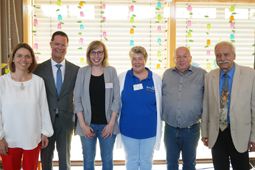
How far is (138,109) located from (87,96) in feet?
2.01

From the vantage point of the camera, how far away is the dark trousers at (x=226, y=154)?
2.46 m

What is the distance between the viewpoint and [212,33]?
4.30m

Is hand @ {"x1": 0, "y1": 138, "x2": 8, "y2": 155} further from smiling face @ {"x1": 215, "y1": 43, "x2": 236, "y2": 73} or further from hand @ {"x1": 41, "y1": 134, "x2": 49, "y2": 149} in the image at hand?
smiling face @ {"x1": 215, "y1": 43, "x2": 236, "y2": 73}

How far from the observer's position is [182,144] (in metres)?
2.82

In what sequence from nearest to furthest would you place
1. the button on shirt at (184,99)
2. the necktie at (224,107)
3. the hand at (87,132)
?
1. the necktie at (224,107)
2. the hand at (87,132)
3. the button on shirt at (184,99)

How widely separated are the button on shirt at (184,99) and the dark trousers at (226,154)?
0.37 m

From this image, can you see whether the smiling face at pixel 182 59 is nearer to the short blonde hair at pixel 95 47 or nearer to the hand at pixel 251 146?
the short blonde hair at pixel 95 47

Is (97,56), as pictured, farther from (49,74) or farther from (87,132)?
(87,132)

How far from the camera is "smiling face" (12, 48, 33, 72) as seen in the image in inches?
93.4

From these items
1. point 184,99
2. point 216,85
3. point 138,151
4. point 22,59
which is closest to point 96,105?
point 138,151

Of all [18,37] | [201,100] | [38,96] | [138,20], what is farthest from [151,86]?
[18,37]

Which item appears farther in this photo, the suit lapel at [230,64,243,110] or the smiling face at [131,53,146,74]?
the smiling face at [131,53,146,74]

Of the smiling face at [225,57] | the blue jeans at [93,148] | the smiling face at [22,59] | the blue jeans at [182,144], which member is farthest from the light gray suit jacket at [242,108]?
the smiling face at [22,59]

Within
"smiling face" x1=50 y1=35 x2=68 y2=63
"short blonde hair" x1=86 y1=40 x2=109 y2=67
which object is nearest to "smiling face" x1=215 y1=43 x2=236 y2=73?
"short blonde hair" x1=86 y1=40 x2=109 y2=67
